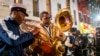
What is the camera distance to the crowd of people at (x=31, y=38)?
Answer: 2.34 m

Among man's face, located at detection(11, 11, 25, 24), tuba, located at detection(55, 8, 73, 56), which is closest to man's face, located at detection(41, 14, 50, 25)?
tuba, located at detection(55, 8, 73, 56)

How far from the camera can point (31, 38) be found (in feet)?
8.07

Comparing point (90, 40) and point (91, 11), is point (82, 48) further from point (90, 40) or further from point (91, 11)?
point (91, 11)

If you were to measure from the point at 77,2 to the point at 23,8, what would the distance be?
5849 mm

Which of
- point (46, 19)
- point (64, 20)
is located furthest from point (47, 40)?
point (64, 20)

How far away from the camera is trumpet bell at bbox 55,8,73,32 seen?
415cm

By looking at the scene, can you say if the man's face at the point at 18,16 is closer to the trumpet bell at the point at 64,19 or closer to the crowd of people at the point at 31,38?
the crowd of people at the point at 31,38

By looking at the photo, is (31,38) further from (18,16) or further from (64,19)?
(64,19)

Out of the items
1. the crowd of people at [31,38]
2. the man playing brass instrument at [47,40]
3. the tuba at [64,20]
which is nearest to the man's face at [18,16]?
the crowd of people at [31,38]

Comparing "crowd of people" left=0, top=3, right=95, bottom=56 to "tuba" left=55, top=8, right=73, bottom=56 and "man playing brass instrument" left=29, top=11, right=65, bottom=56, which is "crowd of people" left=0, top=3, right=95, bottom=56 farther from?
"tuba" left=55, top=8, right=73, bottom=56

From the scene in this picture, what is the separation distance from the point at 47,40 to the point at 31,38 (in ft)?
2.84

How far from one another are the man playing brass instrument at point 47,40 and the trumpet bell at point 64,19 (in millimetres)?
599

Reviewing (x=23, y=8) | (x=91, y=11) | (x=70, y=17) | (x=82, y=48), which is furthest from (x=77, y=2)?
(x=23, y=8)

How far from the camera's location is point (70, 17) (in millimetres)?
4363
